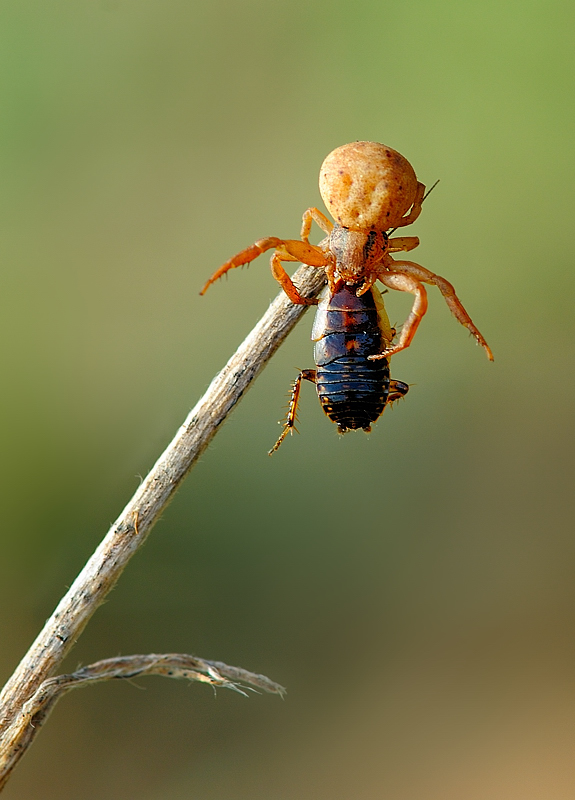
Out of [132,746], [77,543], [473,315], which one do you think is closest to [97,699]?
[132,746]

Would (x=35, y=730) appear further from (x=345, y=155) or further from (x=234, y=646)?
(x=234, y=646)

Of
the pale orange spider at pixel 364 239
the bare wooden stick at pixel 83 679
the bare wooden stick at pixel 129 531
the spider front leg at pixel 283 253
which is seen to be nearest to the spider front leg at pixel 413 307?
the pale orange spider at pixel 364 239

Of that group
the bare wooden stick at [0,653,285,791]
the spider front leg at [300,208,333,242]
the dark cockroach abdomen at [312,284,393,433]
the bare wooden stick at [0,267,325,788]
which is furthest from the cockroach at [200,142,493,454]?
the bare wooden stick at [0,653,285,791]

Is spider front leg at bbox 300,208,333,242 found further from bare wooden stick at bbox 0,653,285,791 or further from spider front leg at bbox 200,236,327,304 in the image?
bare wooden stick at bbox 0,653,285,791

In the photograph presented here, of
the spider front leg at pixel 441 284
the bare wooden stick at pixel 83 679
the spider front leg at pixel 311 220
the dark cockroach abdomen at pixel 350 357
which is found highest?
the spider front leg at pixel 311 220

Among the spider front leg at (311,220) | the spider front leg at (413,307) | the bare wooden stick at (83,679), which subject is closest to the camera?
the bare wooden stick at (83,679)

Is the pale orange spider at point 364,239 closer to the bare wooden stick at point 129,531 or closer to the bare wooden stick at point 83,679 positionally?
the bare wooden stick at point 129,531

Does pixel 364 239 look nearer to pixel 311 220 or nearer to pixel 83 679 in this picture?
pixel 311 220
